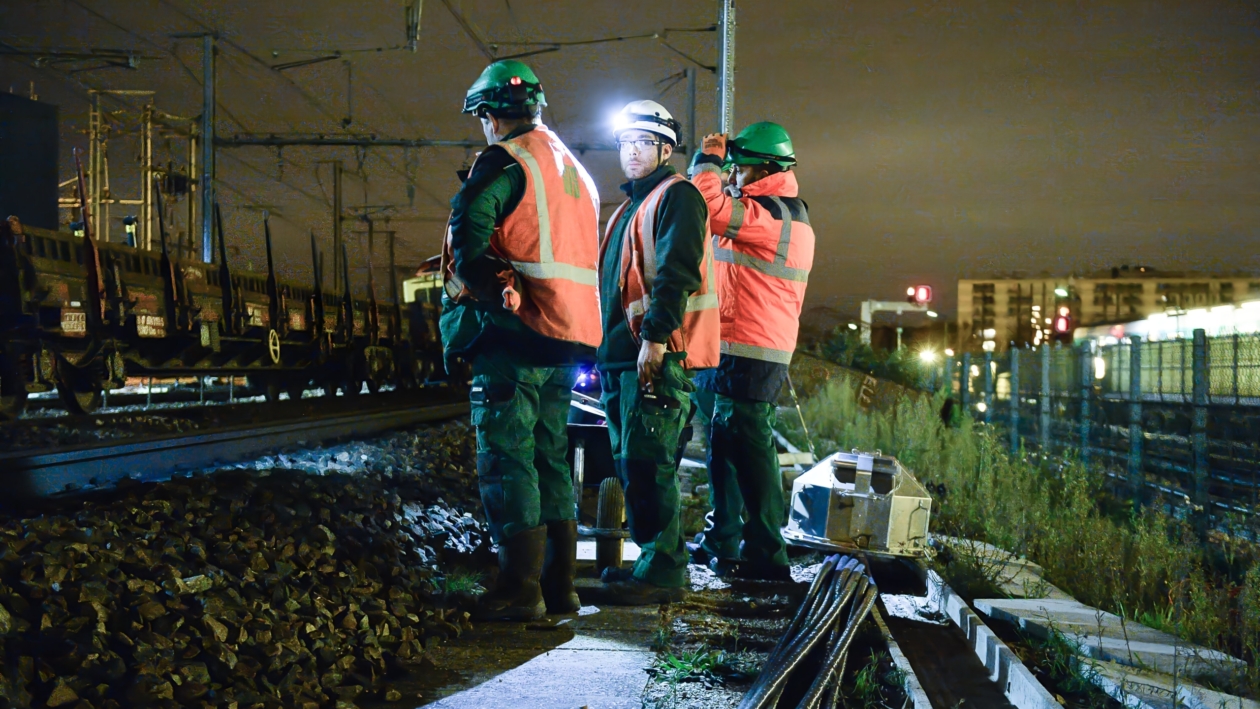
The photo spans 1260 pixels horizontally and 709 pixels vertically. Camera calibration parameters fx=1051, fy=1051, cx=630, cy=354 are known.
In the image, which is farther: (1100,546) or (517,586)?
(1100,546)

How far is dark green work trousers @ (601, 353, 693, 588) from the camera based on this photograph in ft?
15.2

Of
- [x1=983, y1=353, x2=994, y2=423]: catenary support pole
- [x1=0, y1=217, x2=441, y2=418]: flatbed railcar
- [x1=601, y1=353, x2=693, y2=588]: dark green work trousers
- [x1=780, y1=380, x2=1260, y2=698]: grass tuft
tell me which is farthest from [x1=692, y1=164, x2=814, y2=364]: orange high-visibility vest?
[x1=983, y1=353, x2=994, y2=423]: catenary support pole

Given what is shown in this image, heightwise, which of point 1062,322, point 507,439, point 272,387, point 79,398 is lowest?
point 272,387

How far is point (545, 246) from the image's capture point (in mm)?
4414

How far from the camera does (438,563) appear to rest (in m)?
5.43

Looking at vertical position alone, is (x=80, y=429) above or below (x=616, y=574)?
above

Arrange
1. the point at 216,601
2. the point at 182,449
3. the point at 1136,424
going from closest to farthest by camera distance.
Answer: the point at 216,601 → the point at 182,449 → the point at 1136,424

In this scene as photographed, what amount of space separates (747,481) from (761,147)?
1.76 m

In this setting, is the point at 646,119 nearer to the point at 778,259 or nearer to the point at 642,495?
the point at 778,259

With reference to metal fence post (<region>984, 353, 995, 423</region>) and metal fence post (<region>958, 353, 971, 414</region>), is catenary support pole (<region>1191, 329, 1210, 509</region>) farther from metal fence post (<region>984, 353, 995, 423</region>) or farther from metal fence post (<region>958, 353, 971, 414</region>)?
metal fence post (<region>958, 353, 971, 414</region>)

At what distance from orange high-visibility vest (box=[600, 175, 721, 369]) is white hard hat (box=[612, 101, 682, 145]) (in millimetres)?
247

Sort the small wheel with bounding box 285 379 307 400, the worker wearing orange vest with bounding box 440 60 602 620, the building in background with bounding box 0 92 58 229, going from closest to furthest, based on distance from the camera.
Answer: the worker wearing orange vest with bounding box 440 60 602 620
the small wheel with bounding box 285 379 307 400
the building in background with bounding box 0 92 58 229

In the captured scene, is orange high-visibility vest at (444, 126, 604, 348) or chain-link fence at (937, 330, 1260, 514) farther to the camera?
chain-link fence at (937, 330, 1260, 514)

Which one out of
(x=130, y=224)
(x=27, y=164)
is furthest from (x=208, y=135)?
(x=27, y=164)
